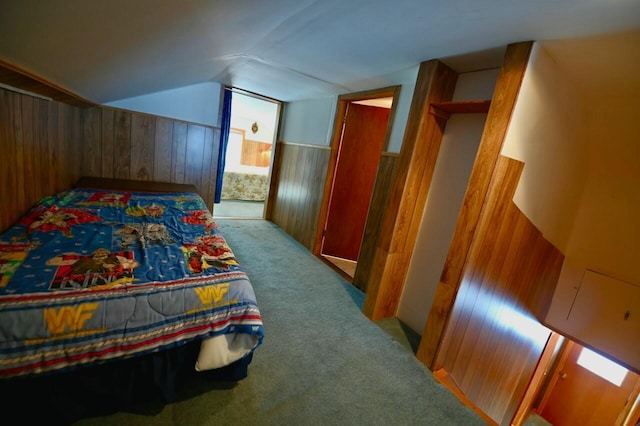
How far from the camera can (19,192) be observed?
173 centimetres

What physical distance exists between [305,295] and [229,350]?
117 cm

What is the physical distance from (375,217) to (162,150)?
2974 millimetres

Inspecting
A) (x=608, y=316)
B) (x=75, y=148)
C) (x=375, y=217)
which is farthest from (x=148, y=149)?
(x=608, y=316)

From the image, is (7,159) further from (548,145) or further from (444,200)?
(548,145)

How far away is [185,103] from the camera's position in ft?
11.6

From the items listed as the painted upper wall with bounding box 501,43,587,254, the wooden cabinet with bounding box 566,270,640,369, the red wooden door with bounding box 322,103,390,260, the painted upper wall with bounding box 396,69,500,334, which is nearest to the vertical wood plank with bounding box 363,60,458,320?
the painted upper wall with bounding box 396,69,500,334

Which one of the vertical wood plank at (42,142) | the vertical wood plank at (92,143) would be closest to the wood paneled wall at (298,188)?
the vertical wood plank at (92,143)

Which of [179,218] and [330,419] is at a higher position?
[179,218]

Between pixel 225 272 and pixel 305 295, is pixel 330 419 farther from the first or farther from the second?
pixel 305 295

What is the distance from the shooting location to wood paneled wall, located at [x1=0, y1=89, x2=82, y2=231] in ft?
5.15

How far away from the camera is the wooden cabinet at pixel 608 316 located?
88.2 inches

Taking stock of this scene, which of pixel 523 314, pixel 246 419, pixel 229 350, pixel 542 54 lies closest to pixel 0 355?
pixel 229 350

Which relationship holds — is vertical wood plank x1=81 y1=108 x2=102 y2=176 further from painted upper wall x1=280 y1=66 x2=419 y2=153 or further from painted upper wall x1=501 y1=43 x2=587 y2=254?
painted upper wall x1=501 y1=43 x2=587 y2=254

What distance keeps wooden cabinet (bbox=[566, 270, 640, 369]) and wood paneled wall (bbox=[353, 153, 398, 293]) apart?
2016 millimetres
